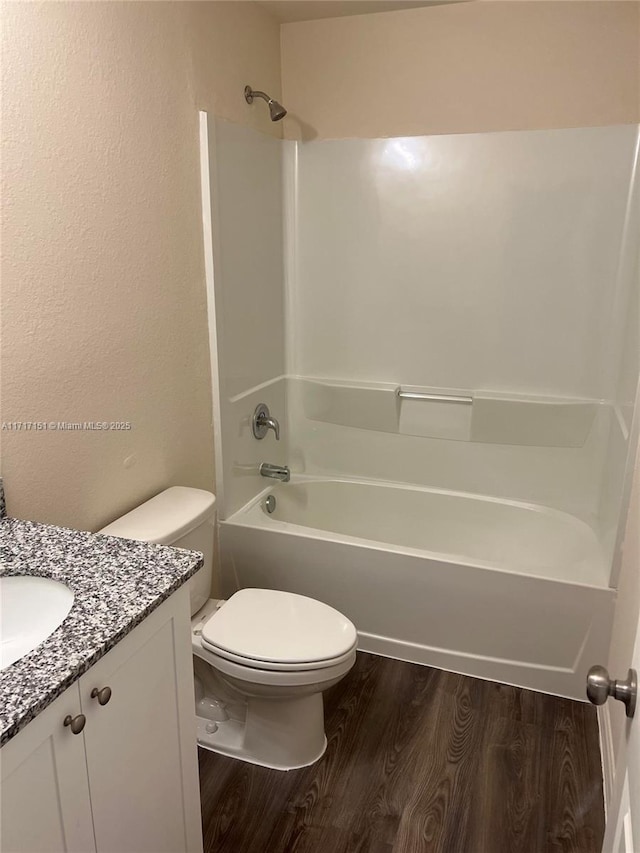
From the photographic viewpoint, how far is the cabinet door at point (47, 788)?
86cm

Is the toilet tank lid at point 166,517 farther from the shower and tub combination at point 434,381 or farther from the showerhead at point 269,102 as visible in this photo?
the showerhead at point 269,102

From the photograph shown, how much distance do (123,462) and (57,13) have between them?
1.14m

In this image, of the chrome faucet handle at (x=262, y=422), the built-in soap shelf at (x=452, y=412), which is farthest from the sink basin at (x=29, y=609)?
the built-in soap shelf at (x=452, y=412)

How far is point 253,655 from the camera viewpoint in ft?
5.66

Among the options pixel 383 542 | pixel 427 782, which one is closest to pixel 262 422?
pixel 383 542

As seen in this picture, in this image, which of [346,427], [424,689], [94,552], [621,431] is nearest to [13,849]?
[94,552]

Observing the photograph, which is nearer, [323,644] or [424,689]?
[323,644]

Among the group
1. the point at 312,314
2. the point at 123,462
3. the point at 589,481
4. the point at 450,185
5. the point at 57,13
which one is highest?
the point at 57,13

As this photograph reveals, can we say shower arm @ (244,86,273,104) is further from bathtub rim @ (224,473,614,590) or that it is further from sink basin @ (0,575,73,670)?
sink basin @ (0,575,73,670)

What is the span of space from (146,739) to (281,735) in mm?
788

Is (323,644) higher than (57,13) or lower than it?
lower

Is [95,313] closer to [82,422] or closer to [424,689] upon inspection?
[82,422]

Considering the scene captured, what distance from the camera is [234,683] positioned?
5.97 ft

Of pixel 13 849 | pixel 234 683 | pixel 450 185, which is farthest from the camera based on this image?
pixel 450 185
